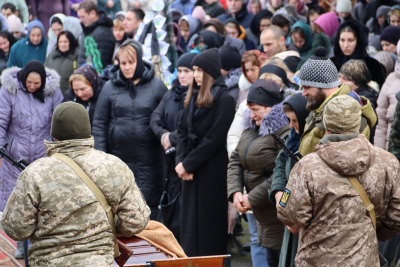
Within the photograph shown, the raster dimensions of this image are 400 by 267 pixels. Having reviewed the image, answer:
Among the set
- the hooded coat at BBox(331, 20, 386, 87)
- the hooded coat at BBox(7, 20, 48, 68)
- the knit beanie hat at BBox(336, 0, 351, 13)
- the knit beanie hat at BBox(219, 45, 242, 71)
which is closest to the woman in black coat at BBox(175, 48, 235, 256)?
the knit beanie hat at BBox(219, 45, 242, 71)

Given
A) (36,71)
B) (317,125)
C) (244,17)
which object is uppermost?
(317,125)

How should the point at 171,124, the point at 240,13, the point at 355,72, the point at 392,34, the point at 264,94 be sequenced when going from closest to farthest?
1. the point at 264,94
2. the point at 355,72
3. the point at 171,124
4. the point at 392,34
5. the point at 240,13

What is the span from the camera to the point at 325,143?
4.83 m

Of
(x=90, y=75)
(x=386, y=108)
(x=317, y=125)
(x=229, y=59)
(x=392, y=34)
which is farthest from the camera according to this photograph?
(x=392, y=34)

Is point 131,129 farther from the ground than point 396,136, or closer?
closer

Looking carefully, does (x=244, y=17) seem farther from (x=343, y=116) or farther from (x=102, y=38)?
(x=343, y=116)

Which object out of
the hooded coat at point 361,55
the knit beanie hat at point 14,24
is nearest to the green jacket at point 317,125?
the hooded coat at point 361,55

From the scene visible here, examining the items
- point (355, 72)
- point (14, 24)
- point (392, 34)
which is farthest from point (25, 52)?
point (355, 72)

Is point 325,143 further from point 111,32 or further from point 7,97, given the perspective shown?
point 111,32

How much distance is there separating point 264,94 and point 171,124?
189 centimetres

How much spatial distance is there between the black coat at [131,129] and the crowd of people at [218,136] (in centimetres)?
1

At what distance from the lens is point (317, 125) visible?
5.37 m

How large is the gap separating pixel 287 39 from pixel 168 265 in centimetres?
740

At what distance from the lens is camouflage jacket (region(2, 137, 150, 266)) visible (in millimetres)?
4504
